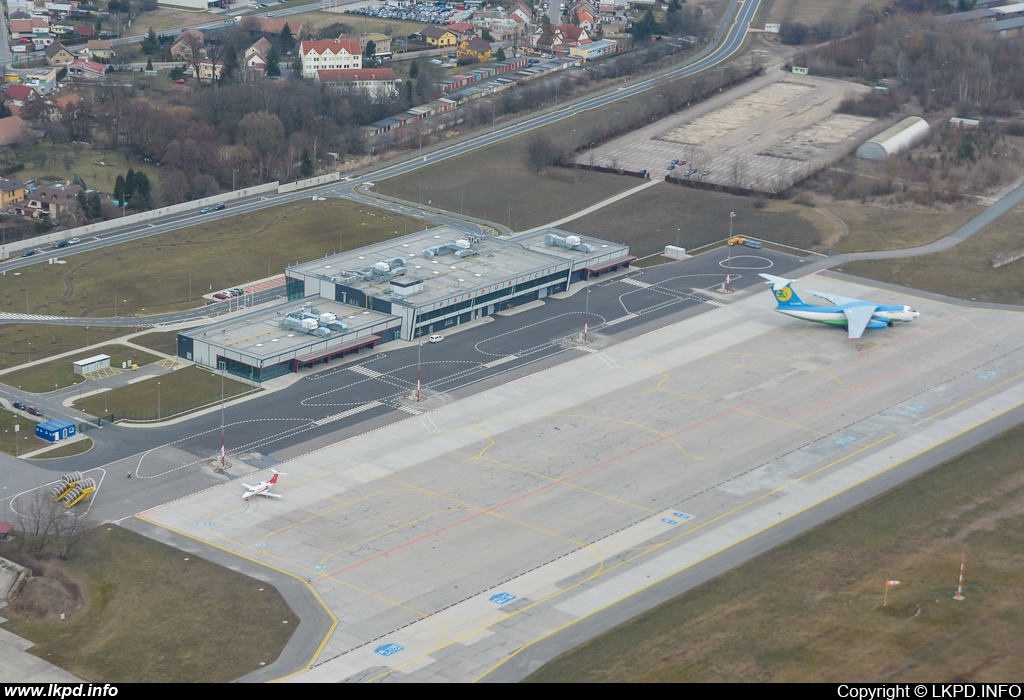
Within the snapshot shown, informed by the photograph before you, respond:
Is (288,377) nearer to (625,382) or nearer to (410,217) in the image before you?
(625,382)

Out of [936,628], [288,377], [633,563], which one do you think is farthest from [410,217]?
[936,628]

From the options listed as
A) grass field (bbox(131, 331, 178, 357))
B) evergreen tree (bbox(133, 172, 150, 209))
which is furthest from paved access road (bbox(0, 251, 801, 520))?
evergreen tree (bbox(133, 172, 150, 209))

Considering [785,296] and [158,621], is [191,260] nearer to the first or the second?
[785,296]

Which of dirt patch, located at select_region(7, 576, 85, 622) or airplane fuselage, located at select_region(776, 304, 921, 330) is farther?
airplane fuselage, located at select_region(776, 304, 921, 330)

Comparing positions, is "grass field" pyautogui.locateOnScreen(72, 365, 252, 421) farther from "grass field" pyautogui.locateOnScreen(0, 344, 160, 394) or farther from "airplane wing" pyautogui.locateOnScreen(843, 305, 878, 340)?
"airplane wing" pyautogui.locateOnScreen(843, 305, 878, 340)

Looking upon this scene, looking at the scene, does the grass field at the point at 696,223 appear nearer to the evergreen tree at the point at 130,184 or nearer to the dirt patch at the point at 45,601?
the evergreen tree at the point at 130,184
